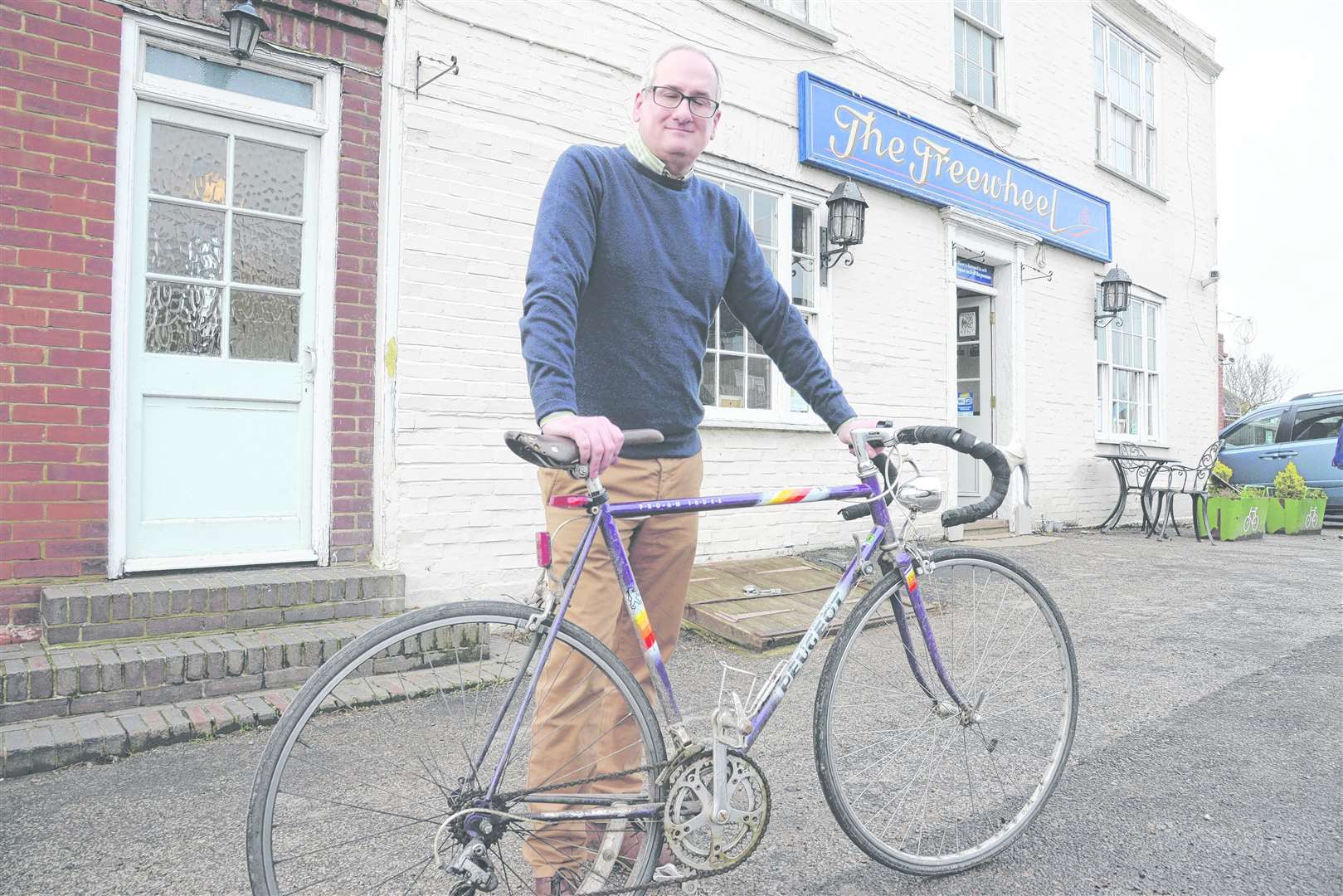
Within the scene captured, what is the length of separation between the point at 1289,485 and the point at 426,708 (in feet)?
39.7

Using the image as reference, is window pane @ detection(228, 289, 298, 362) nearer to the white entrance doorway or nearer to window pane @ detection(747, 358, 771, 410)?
window pane @ detection(747, 358, 771, 410)

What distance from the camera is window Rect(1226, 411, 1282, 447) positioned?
12.6 meters

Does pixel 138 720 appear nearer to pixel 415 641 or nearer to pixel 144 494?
pixel 144 494

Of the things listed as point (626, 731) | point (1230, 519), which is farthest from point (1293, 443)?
point (626, 731)

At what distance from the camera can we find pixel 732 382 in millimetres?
6594

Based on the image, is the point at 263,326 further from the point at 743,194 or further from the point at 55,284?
the point at 743,194

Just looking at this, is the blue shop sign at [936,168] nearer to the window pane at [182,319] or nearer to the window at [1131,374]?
the window at [1131,374]

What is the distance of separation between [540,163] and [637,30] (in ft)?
4.59

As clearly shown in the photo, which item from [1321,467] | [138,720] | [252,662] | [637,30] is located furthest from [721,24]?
[1321,467]

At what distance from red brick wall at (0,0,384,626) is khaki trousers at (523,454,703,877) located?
114 inches

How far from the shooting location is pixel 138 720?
322cm

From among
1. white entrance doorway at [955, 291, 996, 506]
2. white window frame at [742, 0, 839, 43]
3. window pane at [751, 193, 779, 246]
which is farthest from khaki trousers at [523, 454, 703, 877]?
white entrance doorway at [955, 291, 996, 506]

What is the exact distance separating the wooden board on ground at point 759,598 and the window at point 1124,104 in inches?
301

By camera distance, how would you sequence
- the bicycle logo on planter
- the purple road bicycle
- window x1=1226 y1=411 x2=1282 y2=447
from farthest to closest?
window x1=1226 y1=411 x2=1282 y2=447
the bicycle logo on planter
the purple road bicycle
